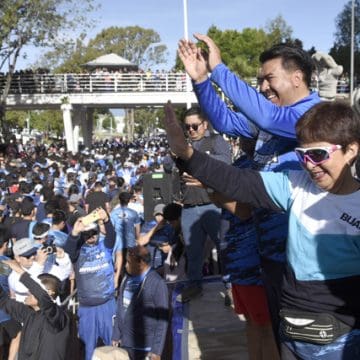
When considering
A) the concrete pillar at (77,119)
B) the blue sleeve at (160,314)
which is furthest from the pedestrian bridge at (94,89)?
the blue sleeve at (160,314)

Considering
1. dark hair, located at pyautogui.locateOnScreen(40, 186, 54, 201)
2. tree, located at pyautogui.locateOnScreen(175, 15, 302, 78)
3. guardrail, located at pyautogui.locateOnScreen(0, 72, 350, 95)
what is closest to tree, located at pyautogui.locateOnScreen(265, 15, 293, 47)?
tree, located at pyautogui.locateOnScreen(175, 15, 302, 78)

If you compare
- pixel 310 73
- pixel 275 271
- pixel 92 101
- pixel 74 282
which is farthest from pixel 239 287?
pixel 92 101

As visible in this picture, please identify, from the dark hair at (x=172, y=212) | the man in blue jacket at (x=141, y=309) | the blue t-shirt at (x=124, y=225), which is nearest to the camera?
the man in blue jacket at (x=141, y=309)

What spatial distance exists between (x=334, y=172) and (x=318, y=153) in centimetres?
9

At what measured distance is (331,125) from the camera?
2.06 metres

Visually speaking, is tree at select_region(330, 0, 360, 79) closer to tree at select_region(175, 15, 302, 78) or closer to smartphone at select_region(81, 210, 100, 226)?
tree at select_region(175, 15, 302, 78)

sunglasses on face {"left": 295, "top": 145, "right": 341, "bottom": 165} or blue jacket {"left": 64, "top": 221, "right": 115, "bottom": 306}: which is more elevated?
sunglasses on face {"left": 295, "top": 145, "right": 341, "bottom": 165}

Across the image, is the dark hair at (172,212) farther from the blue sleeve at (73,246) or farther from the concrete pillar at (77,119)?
the concrete pillar at (77,119)

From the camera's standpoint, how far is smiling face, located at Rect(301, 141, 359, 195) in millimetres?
2041

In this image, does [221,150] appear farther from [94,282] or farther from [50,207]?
[50,207]

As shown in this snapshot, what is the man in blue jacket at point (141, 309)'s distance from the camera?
16.4 feet

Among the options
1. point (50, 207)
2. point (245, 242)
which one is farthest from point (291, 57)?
point (50, 207)

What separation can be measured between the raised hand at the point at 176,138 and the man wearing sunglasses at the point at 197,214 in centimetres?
299

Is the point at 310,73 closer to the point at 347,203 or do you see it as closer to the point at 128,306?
the point at 347,203
